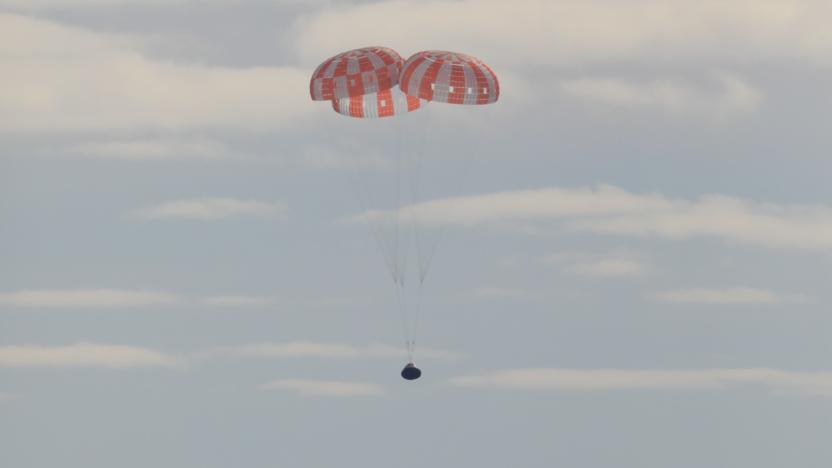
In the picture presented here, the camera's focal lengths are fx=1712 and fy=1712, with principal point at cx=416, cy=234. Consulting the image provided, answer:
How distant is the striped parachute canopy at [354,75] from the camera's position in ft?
212

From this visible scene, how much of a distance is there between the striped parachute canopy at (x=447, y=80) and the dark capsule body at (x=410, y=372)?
1018 centimetres

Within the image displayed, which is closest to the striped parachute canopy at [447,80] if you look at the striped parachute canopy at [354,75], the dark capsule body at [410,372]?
the striped parachute canopy at [354,75]

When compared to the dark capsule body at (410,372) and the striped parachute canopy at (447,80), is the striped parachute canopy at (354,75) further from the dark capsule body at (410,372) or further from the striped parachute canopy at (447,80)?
the dark capsule body at (410,372)

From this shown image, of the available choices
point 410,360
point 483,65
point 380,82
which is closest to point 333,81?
point 380,82

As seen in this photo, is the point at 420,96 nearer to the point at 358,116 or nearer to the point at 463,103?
the point at 463,103

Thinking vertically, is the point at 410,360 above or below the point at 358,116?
below

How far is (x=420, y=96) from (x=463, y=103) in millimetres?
1704

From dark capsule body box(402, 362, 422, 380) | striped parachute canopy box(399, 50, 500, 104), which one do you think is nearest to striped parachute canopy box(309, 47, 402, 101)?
striped parachute canopy box(399, 50, 500, 104)

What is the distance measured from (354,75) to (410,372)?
11426 millimetres

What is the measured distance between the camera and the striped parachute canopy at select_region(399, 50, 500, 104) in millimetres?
63406

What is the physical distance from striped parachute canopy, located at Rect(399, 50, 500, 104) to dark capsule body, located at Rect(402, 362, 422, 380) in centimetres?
1018

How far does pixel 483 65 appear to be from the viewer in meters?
65.5

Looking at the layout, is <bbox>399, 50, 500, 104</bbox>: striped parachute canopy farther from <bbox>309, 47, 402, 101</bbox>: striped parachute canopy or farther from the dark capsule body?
the dark capsule body

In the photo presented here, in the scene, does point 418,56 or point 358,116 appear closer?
point 418,56
